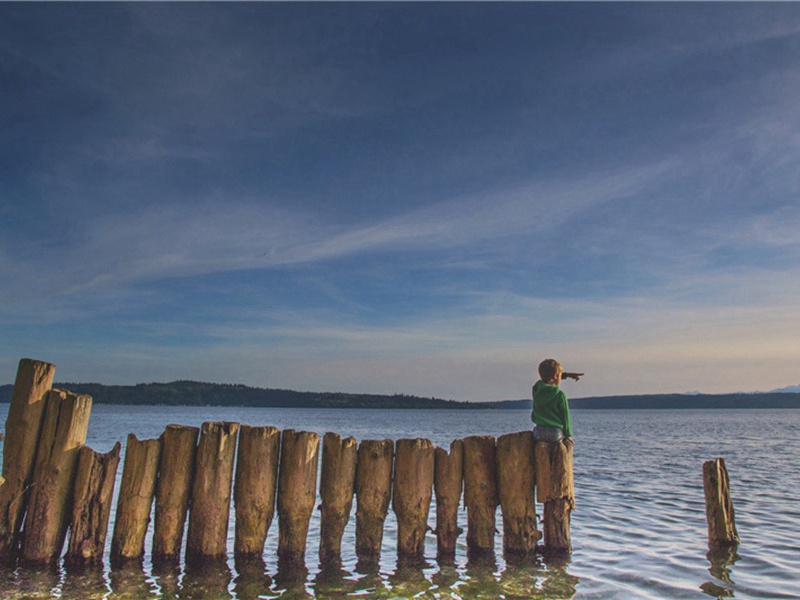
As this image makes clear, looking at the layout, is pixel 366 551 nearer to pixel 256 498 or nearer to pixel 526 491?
pixel 256 498

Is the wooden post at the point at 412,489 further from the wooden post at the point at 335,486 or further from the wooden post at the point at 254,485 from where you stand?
the wooden post at the point at 254,485

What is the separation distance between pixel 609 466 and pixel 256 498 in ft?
75.4

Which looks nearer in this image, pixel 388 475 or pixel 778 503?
pixel 388 475

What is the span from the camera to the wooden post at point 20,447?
847 cm

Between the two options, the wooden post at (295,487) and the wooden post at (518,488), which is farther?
the wooden post at (518,488)

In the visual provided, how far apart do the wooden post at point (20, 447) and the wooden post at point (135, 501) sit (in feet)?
4.16

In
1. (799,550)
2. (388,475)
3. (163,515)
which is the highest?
(388,475)

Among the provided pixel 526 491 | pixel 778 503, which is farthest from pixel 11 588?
pixel 778 503

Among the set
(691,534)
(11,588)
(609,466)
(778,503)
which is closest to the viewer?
(11,588)

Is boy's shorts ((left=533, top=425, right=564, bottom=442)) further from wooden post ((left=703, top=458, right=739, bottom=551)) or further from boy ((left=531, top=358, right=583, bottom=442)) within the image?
wooden post ((left=703, top=458, right=739, bottom=551))

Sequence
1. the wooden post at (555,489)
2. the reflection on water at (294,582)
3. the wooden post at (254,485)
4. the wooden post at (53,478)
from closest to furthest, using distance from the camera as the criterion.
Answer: the reflection on water at (294,582) → the wooden post at (53,478) → the wooden post at (254,485) → the wooden post at (555,489)

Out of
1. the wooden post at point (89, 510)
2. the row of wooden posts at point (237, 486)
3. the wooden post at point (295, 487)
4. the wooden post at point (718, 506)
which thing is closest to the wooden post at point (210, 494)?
the row of wooden posts at point (237, 486)

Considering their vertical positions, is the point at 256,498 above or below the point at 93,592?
above

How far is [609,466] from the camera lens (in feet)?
92.5
